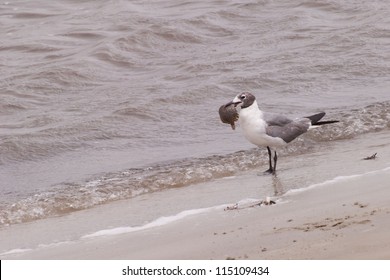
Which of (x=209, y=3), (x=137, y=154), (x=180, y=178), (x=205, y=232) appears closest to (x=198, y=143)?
(x=137, y=154)

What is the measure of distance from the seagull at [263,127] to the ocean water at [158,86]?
343mm

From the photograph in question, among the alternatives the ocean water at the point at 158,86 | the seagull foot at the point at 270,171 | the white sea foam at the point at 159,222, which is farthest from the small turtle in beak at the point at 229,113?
the white sea foam at the point at 159,222

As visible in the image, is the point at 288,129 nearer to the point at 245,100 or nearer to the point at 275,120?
the point at 275,120

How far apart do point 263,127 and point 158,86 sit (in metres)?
3.53

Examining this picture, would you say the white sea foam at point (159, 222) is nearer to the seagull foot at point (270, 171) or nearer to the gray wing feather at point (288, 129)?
the seagull foot at point (270, 171)

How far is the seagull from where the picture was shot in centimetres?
777

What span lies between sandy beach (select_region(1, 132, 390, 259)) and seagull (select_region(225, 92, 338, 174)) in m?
0.47

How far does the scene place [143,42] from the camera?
13562 millimetres

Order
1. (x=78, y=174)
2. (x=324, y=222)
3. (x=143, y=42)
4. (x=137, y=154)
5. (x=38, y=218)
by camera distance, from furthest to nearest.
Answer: (x=143, y=42), (x=137, y=154), (x=78, y=174), (x=38, y=218), (x=324, y=222)

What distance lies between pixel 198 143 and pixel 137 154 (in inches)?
23.2

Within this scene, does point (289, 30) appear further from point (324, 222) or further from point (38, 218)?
point (324, 222)

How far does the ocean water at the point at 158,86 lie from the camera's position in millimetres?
8094

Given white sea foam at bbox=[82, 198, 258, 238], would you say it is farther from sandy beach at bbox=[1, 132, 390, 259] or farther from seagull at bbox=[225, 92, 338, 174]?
seagull at bbox=[225, 92, 338, 174]

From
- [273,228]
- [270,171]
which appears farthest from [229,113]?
[273,228]
